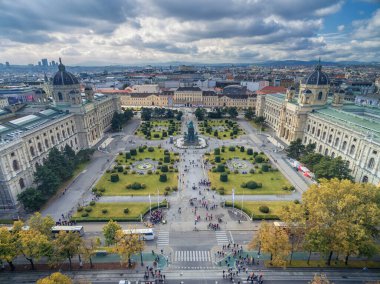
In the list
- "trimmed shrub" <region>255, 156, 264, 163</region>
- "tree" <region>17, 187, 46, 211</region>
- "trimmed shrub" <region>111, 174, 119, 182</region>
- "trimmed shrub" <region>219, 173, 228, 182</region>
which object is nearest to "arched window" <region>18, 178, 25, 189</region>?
"tree" <region>17, 187, 46, 211</region>

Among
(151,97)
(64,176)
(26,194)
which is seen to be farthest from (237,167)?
(151,97)

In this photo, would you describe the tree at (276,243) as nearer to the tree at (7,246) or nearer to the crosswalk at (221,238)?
the crosswalk at (221,238)

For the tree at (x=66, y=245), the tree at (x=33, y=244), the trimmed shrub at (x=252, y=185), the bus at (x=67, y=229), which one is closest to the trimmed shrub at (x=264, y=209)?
the trimmed shrub at (x=252, y=185)

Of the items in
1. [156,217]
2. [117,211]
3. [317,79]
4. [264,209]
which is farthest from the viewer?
[317,79]

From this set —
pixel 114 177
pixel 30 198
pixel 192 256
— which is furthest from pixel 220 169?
pixel 30 198

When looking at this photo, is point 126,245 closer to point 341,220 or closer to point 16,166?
point 341,220

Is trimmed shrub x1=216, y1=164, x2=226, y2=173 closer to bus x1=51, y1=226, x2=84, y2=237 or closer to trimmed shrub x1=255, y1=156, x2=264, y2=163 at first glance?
trimmed shrub x1=255, y1=156, x2=264, y2=163
